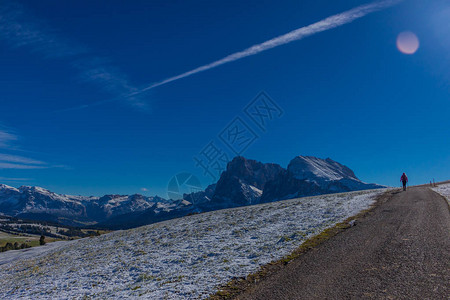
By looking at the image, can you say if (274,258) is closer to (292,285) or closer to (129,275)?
(292,285)

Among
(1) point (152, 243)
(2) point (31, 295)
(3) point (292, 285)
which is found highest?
(1) point (152, 243)

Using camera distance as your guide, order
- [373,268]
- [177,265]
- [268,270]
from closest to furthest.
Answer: [373,268] < [268,270] < [177,265]

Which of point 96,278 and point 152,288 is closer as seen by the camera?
point 152,288

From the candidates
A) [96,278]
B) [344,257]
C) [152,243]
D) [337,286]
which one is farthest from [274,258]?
[152,243]

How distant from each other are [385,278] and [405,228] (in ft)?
29.8

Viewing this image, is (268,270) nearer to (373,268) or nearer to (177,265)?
(373,268)

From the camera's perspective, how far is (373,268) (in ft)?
34.8

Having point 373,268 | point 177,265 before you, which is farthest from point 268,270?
point 177,265

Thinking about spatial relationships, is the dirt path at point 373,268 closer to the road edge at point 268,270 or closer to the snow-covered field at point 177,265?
the road edge at point 268,270

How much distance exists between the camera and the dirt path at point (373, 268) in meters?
8.71

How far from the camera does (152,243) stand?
2416 centimetres

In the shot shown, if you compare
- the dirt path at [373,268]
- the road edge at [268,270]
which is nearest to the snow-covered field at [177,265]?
the road edge at [268,270]

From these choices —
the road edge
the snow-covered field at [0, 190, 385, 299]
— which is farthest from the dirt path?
the snow-covered field at [0, 190, 385, 299]

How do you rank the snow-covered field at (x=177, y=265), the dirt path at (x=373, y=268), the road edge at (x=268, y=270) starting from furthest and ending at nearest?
the snow-covered field at (x=177, y=265) < the road edge at (x=268, y=270) < the dirt path at (x=373, y=268)
